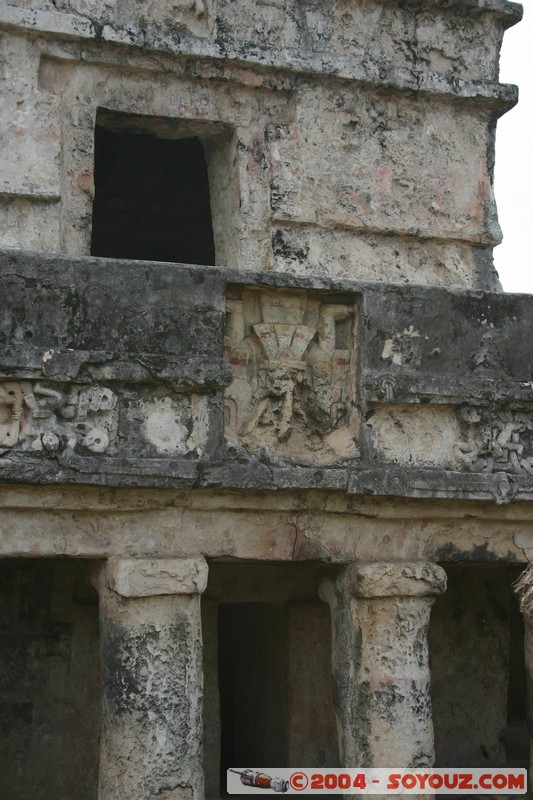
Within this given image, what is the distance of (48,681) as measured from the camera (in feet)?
26.0

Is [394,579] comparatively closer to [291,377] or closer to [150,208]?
[291,377]

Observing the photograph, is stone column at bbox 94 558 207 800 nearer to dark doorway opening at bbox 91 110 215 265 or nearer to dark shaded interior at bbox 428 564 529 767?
dark shaded interior at bbox 428 564 529 767

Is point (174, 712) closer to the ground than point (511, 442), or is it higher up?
closer to the ground

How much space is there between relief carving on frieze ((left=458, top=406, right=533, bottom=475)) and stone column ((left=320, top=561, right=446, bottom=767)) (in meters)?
0.61

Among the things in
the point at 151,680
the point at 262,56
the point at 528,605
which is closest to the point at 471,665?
the point at 528,605

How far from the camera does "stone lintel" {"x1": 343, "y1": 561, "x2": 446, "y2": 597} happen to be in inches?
260

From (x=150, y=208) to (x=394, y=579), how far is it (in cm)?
541

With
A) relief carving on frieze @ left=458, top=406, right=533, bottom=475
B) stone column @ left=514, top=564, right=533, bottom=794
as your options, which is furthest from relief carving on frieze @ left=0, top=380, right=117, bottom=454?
stone column @ left=514, top=564, right=533, bottom=794

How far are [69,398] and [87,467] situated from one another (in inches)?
13.5

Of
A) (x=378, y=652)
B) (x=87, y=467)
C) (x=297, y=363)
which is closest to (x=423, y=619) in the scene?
(x=378, y=652)

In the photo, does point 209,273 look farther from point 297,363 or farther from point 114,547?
point 114,547

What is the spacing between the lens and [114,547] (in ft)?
20.7

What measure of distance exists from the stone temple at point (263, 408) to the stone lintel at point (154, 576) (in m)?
0.01

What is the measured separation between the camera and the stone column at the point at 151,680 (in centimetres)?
612
